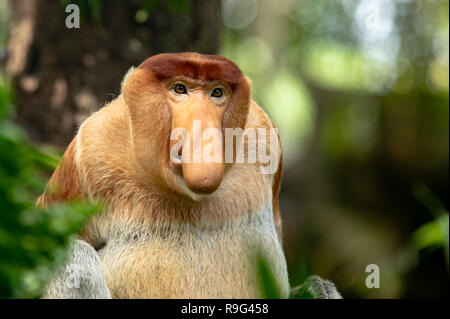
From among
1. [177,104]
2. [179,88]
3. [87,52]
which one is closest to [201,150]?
[177,104]

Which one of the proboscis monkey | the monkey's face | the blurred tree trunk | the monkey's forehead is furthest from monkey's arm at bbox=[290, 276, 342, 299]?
the blurred tree trunk

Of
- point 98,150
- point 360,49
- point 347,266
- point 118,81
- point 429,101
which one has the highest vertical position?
point 360,49

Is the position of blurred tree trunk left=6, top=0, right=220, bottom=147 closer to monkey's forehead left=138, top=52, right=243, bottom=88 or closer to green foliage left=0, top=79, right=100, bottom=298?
monkey's forehead left=138, top=52, right=243, bottom=88

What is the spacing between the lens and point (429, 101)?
8.77 meters

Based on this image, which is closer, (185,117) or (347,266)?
(185,117)

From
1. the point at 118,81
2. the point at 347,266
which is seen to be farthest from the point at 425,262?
the point at 118,81

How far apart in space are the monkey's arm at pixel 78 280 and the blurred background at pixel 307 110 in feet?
1.54

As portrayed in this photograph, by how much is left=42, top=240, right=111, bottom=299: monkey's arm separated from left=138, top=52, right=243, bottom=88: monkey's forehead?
0.80 meters

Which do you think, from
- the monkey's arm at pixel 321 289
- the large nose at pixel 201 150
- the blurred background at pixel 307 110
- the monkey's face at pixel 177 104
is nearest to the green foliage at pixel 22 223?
the blurred background at pixel 307 110

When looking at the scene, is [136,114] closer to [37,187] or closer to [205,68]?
[205,68]

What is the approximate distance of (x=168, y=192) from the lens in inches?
112

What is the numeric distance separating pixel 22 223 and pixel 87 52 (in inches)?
141

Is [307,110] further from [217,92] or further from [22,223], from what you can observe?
[22,223]
